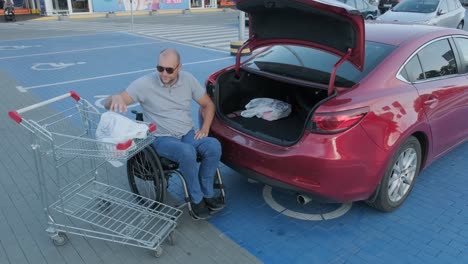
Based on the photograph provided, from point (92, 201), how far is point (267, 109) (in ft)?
5.83

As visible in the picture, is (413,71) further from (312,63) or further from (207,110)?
(207,110)

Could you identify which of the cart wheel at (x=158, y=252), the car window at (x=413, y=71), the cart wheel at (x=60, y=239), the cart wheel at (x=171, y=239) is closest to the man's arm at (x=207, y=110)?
the cart wheel at (x=171, y=239)

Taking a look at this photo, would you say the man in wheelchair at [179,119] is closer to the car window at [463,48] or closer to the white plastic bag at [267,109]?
the white plastic bag at [267,109]

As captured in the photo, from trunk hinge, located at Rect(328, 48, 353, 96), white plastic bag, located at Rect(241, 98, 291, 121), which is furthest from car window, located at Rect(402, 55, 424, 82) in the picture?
white plastic bag, located at Rect(241, 98, 291, 121)

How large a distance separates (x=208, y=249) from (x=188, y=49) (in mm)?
10029

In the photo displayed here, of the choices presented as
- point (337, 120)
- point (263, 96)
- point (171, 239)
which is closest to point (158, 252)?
point (171, 239)

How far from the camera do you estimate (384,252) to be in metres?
2.98

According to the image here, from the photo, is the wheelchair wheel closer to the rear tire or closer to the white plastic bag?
the white plastic bag

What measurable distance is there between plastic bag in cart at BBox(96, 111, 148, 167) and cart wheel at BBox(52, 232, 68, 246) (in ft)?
2.48

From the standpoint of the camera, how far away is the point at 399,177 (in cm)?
338

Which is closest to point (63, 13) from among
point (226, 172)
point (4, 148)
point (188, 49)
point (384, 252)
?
point (188, 49)

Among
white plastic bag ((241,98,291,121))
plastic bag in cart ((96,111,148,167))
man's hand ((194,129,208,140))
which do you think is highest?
plastic bag in cart ((96,111,148,167))

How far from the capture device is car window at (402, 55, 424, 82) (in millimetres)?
3334

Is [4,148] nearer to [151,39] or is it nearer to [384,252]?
[384,252]
